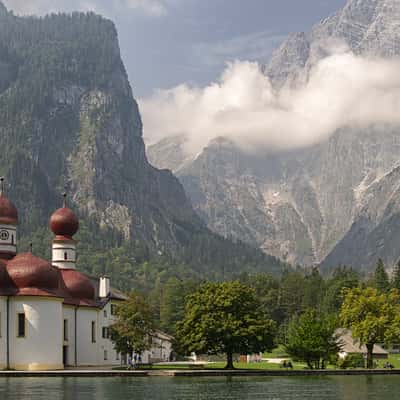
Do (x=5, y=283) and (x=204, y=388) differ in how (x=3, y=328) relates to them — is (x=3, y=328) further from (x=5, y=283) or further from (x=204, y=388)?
(x=204, y=388)

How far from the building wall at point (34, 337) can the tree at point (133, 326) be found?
7.21 metres

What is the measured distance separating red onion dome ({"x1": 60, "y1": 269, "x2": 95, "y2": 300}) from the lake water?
30.9m

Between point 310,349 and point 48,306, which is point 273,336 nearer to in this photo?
point 310,349

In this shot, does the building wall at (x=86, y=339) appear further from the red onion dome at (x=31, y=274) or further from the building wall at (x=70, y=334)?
the red onion dome at (x=31, y=274)

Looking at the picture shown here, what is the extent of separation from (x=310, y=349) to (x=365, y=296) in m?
19.5

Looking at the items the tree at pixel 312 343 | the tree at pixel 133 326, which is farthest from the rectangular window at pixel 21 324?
the tree at pixel 312 343

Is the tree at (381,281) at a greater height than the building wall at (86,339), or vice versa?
the tree at (381,281)

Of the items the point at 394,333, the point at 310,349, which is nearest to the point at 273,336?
the point at 310,349

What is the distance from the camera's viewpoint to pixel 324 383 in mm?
66438

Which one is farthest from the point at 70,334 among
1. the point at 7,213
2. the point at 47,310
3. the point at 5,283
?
the point at 7,213

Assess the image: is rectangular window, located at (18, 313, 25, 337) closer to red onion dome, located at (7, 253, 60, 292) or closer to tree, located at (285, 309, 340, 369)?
red onion dome, located at (7, 253, 60, 292)

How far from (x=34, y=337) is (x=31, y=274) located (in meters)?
6.37

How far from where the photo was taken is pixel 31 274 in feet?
299

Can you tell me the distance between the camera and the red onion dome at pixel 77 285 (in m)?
106
